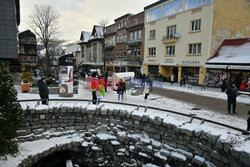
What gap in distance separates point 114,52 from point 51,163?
33699mm

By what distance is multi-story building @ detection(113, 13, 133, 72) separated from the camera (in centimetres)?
3338

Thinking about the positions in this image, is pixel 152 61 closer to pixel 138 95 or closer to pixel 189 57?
pixel 189 57

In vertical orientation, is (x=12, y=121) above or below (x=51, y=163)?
above

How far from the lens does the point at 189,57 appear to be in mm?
20953

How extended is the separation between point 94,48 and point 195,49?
32702 mm

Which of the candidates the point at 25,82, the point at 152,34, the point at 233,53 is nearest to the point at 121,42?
the point at 152,34

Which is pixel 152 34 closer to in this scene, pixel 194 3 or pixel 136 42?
pixel 136 42

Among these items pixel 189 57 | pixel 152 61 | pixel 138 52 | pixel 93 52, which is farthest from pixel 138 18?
pixel 93 52

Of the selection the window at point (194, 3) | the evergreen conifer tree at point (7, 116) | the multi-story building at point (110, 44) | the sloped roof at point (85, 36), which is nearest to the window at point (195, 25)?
Answer: the window at point (194, 3)

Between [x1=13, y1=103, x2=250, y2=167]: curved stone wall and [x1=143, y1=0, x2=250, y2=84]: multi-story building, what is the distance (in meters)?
16.5

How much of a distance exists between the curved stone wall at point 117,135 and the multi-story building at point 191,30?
54.0ft

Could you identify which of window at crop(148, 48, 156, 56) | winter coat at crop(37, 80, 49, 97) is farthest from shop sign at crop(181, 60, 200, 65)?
winter coat at crop(37, 80, 49, 97)

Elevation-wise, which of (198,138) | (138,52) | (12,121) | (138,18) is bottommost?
(198,138)

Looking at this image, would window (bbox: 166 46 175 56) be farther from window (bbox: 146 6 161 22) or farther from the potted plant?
the potted plant
